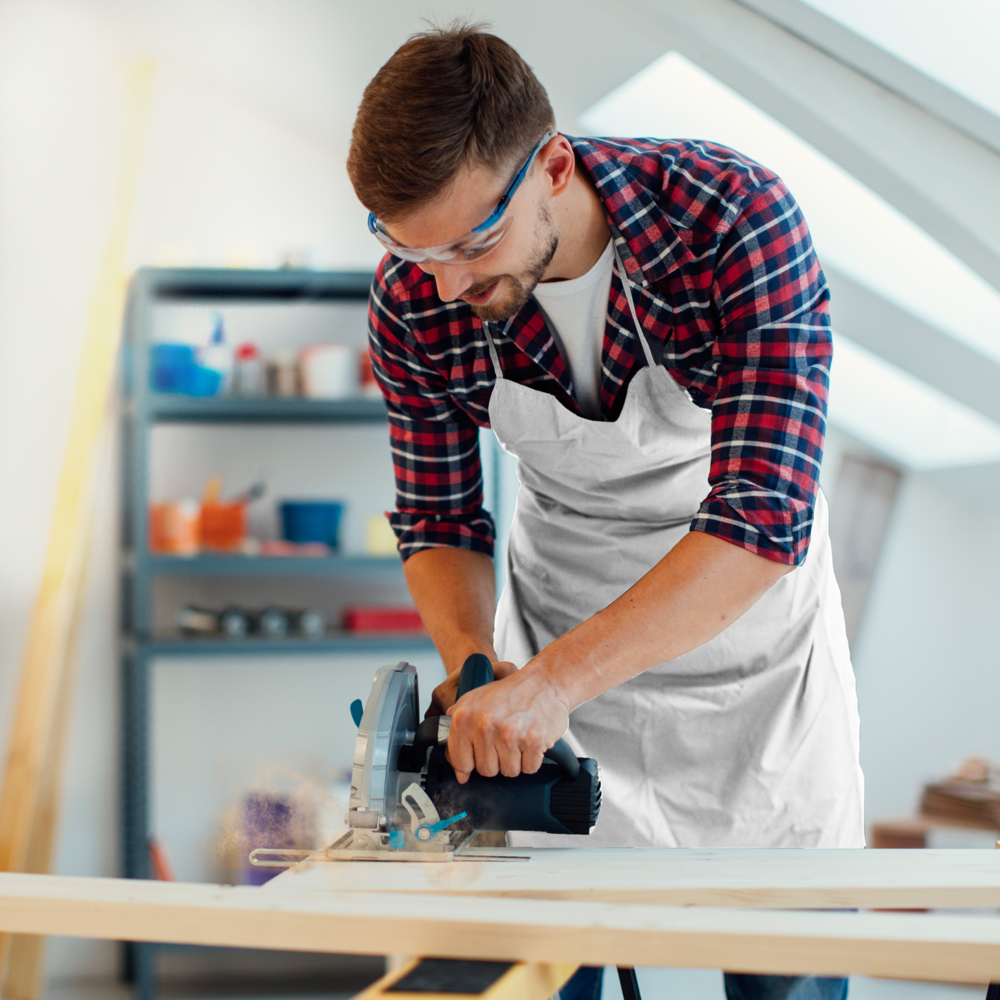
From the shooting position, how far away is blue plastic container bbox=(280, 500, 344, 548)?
304 centimetres

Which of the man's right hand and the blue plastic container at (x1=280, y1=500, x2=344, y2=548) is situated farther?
the blue plastic container at (x1=280, y1=500, x2=344, y2=548)

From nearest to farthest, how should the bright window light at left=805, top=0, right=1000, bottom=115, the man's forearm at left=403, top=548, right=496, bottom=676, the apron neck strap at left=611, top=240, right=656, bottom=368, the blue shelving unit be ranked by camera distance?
the apron neck strap at left=611, top=240, right=656, bottom=368, the man's forearm at left=403, top=548, right=496, bottom=676, the bright window light at left=805, top=0, right=1000, bottom=115, the blue shelving unit

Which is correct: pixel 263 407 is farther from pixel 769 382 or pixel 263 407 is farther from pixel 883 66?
pixel 769 382

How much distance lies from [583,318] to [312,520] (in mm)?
1860

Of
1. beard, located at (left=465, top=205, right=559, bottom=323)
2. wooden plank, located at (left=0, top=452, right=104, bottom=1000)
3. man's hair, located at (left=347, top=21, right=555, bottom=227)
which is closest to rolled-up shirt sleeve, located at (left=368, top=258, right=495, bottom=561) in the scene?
beard, located at (left=465, top=205, right=559, bottom=323)

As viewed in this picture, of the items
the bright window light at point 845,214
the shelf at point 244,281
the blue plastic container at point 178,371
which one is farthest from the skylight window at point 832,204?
the blue plastic container at point 178,371

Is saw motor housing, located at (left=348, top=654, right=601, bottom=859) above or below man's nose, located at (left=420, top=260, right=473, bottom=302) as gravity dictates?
below

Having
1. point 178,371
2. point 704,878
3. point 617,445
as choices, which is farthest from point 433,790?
point 178,371

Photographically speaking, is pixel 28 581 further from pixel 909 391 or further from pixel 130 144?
pixel 909 391

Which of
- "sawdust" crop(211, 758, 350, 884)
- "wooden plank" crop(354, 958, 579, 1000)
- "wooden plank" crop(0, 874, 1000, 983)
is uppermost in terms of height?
"wooden plank" crop(0, 874, 1000, 983)

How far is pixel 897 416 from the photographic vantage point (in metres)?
3.46

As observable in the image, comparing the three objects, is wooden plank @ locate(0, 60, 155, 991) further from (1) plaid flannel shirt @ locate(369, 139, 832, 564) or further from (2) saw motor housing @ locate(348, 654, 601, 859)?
(2) saw motor housing @ locate(348, 654, 601, 859)

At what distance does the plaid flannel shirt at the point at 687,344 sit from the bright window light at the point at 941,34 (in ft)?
2.76

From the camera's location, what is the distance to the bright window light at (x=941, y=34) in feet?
6.21
